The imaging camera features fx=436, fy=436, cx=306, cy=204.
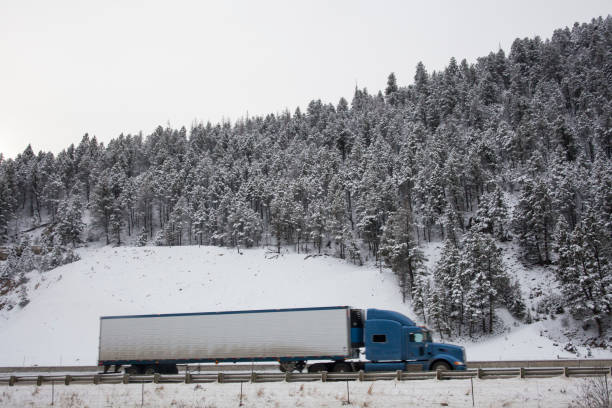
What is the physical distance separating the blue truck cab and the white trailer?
1220mm

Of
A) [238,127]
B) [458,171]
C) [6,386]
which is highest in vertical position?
[238,127]

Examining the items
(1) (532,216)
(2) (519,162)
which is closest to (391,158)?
(2) (519,162)

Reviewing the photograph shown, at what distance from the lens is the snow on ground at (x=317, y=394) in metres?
16.3

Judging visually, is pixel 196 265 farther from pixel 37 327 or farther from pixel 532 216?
pixel 532 216

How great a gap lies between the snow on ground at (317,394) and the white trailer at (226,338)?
4.21 m

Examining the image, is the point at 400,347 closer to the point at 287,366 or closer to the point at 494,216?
the point at 287,366

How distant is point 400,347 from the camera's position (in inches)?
882

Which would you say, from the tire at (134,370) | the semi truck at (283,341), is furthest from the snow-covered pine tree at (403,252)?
the tire at (134,370)

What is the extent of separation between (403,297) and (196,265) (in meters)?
34.2

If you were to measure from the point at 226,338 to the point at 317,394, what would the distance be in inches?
345

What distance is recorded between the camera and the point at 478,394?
54.5 feet

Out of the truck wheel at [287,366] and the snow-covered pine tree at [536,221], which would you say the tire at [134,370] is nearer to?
the truck wheel at [287,366]

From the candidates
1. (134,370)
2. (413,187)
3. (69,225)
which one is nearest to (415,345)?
(134,370)

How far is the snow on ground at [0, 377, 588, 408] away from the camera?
16.3m
